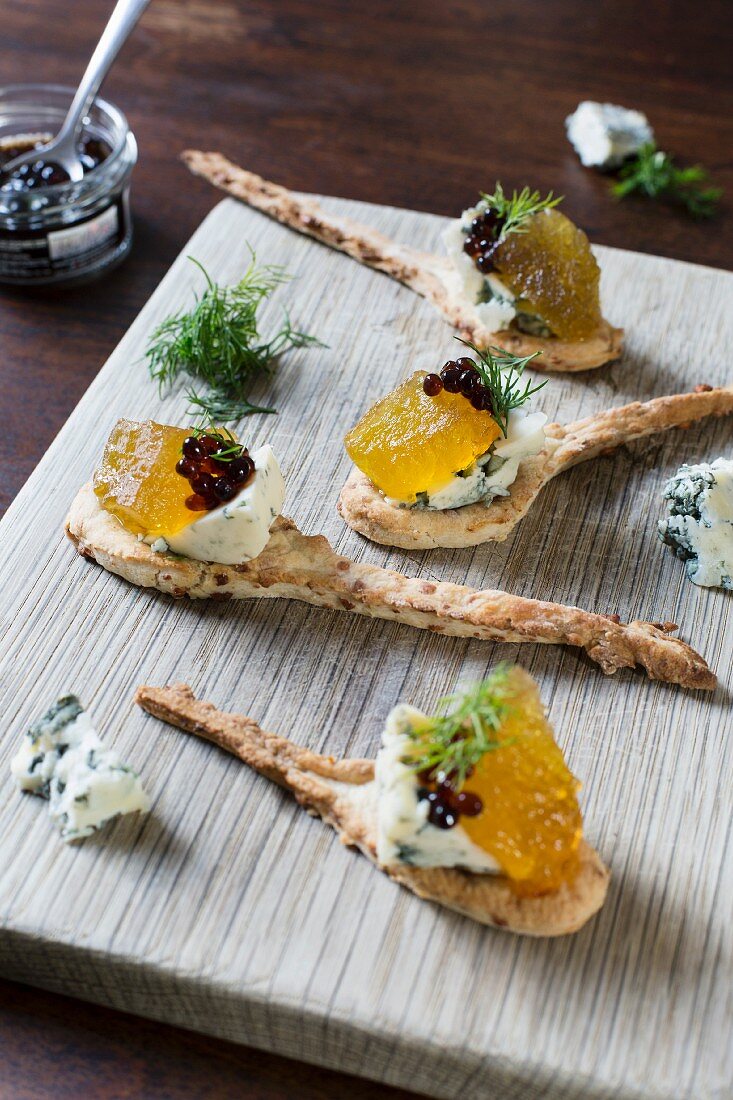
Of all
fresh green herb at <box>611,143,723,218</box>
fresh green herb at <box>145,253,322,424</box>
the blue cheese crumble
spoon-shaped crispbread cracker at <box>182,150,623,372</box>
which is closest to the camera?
the blue cheese crumble

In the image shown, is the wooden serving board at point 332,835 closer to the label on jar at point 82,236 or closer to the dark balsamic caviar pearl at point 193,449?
the dark balsamic caviar pearl at point 193,449

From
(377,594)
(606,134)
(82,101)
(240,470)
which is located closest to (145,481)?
(240,470)

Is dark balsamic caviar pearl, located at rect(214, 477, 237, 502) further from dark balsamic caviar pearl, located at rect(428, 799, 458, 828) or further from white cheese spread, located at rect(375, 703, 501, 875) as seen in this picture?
dark balsamic caviar pearl, located at rect(428, 799, 458, 828)

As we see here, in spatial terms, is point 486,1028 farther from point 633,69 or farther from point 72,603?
point 633,69

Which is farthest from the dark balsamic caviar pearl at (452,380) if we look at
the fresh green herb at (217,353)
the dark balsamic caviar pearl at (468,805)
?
the dark balsamic caviar pearl at (468,805)

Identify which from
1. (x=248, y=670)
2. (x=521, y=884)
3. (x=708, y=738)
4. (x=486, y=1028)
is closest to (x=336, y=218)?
(x=248, y=670)

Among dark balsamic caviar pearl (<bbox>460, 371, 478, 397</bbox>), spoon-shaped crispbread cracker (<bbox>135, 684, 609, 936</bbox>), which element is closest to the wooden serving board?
spoon-shaped crispbread cracker (<bbox>135, 684, 609, 936</bbox>)

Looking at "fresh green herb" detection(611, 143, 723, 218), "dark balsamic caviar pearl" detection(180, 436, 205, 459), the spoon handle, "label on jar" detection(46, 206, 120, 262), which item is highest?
the spoon handle
